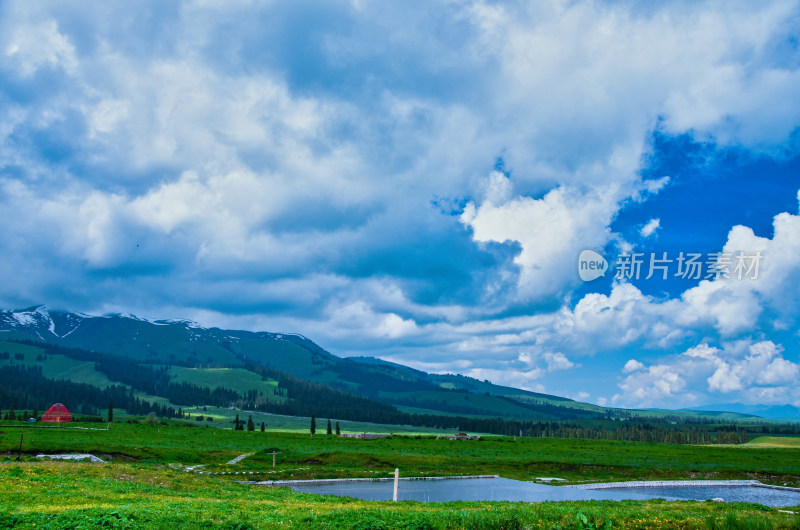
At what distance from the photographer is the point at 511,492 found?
53250 millimetres

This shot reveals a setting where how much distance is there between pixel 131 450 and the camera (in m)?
83.8

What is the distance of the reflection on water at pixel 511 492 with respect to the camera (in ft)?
161

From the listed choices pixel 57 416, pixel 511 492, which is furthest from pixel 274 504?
pixel 57 416

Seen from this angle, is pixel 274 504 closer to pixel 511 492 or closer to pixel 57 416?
pixel 511 492

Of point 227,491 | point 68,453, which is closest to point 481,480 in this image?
point 227,491

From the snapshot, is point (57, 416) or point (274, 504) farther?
point (57, 416)

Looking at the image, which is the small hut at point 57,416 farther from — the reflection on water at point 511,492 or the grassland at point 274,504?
the reflection on water at point 511,492

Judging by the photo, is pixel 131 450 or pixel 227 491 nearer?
pixel 227 491

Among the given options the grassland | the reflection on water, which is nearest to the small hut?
the grassland

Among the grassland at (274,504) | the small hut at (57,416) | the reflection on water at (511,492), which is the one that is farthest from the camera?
the small hut at (57,416)

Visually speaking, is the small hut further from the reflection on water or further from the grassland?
the reflection on water

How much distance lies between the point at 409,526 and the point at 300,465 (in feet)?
207

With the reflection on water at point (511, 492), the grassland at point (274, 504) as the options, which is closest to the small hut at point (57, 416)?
the grassland at point (274, 504)

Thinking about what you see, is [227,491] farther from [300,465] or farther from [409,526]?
[300,465]
